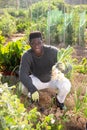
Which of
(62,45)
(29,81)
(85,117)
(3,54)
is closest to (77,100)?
(85,117)

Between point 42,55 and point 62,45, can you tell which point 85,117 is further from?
point 62,45

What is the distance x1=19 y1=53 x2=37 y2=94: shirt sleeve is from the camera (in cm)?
454

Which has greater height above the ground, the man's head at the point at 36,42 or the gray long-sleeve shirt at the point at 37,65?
the man's head at the point at 36,42

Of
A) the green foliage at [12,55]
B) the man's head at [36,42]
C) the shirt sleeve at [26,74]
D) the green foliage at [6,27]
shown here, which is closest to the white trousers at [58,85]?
the shirt sleeve at [26,74]

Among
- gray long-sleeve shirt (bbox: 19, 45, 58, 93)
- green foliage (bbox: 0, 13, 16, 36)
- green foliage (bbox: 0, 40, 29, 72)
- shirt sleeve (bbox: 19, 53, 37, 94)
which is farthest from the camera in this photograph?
green foliage (bbox: 0, 13, 16, 36)

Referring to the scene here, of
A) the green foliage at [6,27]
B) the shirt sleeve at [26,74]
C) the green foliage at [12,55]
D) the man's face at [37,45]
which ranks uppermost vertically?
the man's face at [37,45]

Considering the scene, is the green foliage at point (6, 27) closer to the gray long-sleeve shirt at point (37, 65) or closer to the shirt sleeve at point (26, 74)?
the gray long-sleeve shirt at point (37, 65)

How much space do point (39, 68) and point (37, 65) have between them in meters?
0.06

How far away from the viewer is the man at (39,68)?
182 inches

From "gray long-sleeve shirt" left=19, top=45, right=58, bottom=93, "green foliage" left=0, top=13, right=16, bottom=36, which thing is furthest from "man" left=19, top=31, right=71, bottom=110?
"green foliage" left=0, top=13, right=16, bottom=36

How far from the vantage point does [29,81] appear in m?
4.61

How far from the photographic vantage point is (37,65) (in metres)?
4.89

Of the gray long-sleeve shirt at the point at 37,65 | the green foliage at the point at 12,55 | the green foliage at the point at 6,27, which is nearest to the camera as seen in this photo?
the gray long-sleeve shirt at the point at 37,65

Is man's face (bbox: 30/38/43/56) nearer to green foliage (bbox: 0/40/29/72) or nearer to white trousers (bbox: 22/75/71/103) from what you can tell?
white trousers (bbox: 22/75/71/103)
